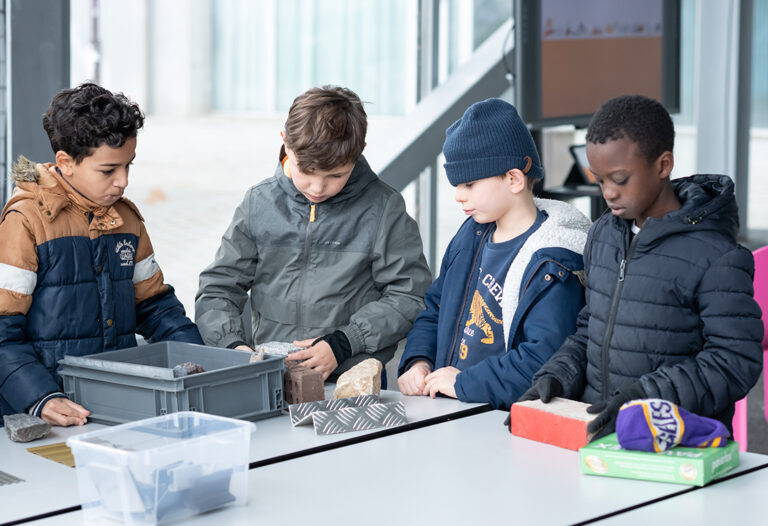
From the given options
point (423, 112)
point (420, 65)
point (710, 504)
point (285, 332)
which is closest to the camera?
point (710, 504)

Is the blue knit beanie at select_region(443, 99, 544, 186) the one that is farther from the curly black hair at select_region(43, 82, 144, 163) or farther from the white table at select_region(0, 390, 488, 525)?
the curly black hair at select_region(43, 82, 144, 163)

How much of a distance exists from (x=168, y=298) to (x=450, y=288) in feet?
2.19

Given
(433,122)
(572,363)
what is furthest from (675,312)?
(433,122)

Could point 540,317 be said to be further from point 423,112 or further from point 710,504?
point 423,112

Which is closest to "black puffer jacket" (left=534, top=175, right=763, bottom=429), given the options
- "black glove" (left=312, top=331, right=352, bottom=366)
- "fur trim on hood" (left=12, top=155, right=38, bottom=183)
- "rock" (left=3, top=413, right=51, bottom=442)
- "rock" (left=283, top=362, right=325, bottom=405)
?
"rock" (left=283, top=362, right=325, bottom=405)

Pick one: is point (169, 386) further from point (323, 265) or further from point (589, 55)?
point (589, 55)

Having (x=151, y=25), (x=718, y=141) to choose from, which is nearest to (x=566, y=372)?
(x=151, y=25)

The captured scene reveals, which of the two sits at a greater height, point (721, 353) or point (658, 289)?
point (658, 289)

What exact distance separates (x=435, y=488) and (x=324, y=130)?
40.7 inches

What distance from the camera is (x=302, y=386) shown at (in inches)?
74.5

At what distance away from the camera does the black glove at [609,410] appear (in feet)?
5.18

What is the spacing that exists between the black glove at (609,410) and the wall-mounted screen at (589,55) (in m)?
2.46

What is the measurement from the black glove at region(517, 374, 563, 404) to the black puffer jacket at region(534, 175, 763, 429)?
67 mm

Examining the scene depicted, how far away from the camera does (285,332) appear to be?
2473 mm
